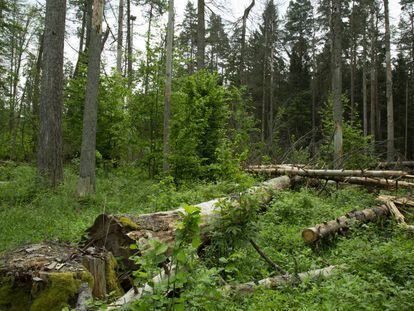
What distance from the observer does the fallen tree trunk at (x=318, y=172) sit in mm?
10477

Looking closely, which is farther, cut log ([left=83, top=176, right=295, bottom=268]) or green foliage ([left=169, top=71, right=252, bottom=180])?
green foliage ([left=169, top=71, right=252, bottom=180])

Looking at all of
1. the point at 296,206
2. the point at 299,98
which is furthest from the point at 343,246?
the point at 299,98

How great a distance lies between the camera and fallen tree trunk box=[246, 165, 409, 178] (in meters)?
10.5

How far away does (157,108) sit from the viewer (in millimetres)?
15766

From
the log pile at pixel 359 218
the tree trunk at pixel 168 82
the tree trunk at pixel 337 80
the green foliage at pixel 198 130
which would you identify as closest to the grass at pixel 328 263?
the log pile at pixel 359 218

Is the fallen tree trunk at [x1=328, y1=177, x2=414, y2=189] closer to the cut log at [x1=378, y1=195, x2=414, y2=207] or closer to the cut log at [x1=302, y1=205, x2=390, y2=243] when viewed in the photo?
the cut log at [x1=378, y1=195, x2=414, y2=207]

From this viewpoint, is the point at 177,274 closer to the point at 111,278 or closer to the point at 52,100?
the point at 111,278

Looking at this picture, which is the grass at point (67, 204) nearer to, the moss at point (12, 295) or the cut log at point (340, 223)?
the cut log at point (340, 223)

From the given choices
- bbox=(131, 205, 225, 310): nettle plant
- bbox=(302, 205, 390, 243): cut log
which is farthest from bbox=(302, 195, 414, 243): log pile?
bbox=(131, 205, 225, 310): nettle plant

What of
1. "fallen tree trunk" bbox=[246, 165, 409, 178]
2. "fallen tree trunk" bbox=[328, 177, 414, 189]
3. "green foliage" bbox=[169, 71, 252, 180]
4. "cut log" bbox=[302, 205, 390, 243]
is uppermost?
"green foliage" bbox=[169, 71, 252, 180]

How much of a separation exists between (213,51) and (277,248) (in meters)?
39.4

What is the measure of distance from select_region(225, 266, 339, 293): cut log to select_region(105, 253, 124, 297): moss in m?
1.36

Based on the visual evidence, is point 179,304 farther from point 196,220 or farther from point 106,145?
point 106,145

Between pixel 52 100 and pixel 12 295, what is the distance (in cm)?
806
